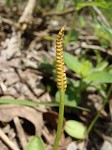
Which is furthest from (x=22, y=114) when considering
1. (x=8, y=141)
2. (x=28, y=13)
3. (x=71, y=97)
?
(x=28, y=13)

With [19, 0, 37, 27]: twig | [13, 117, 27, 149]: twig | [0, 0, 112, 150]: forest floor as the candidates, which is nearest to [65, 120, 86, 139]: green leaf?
[0, 0, 112, 150]: forest floor

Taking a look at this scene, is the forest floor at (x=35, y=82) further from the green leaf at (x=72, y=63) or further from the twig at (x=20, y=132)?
the green leaf at (x=72, y=63)

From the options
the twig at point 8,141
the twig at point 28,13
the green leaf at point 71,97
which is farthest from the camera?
the twig at point 28,13

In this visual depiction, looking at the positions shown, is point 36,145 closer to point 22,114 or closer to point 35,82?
point 22,114

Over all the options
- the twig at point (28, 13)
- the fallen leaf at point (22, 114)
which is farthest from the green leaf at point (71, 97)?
the twig at point (28, 13)

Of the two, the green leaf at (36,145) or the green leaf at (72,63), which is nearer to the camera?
the green leaf at (36,145)

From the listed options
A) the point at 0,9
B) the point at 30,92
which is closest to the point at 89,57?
the point at 30,92

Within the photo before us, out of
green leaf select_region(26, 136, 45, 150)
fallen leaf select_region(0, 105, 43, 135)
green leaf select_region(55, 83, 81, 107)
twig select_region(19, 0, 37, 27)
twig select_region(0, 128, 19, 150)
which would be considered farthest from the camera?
twig select_region(19, 0, 37, 27)

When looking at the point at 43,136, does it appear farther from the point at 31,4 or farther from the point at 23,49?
the point at 31,4

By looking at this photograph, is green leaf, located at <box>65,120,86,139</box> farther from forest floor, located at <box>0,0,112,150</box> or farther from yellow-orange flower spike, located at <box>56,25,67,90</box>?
yellow-orange flower spike, located at <box>56,25,67,90</box>
